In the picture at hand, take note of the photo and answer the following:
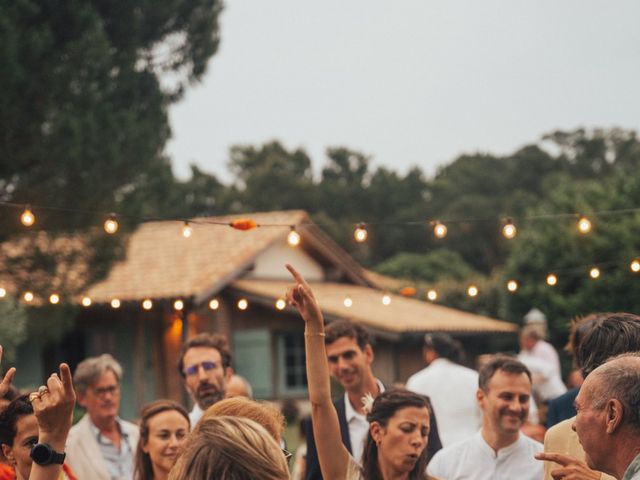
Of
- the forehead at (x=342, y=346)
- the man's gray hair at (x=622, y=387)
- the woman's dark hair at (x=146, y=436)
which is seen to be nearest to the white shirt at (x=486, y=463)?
the forehead at (x=342, y=346)

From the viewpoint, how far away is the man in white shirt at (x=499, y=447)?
519 cm

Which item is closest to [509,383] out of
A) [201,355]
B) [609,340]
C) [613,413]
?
[609,340]

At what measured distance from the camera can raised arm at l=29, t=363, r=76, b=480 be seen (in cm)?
312

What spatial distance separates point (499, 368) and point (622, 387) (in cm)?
220

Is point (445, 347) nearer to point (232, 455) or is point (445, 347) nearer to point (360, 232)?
point (360, 232)

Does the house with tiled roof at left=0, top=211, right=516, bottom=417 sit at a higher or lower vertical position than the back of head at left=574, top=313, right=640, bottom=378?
higher

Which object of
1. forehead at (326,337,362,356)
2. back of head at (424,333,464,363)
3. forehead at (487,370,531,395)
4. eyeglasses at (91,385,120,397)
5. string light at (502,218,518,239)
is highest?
string light at (502,218,518,239)

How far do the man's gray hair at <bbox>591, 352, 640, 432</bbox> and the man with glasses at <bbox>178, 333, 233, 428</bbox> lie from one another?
3270mm

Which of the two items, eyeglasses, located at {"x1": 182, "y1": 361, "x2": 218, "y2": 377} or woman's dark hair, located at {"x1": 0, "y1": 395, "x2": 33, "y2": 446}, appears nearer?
woman's dark hair, located at {"x1": 0, "y1": 395, "x2": 33, "y2": 446}

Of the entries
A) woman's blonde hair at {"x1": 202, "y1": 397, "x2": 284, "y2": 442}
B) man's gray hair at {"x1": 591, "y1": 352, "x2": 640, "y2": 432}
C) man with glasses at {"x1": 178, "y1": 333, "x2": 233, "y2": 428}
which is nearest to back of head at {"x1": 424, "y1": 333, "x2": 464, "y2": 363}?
man with glasses at {"x1": 178, "y1": 333, "x2": 233, "y2": 428}

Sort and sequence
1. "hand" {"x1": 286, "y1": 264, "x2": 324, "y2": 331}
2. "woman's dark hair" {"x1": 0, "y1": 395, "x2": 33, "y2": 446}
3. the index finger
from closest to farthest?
the index finger, "hand" {"x1": 286, "y1": 264, "x2": 324, "y2": 331}, "woman's dark hair" {"x1": 0, "y1": 395, "x2": 33, "y2": 446}

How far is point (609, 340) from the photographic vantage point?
416cm

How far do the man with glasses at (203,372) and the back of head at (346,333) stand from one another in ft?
2.59

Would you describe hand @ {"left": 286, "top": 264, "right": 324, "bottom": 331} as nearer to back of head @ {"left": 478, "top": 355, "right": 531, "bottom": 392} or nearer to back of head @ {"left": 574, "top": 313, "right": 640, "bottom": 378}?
back of head @ {"left": 574, "top": 313, "right": 640, "bottom": 378}
